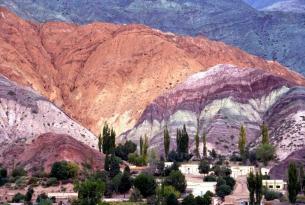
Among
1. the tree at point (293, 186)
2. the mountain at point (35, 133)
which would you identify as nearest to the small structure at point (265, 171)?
the mountain at point (35, 133)

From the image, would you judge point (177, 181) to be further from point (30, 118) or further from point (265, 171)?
point (30, 118)

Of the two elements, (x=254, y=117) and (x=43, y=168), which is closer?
(x=43, y=168)

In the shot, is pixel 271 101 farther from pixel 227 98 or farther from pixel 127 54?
pixel 127 54

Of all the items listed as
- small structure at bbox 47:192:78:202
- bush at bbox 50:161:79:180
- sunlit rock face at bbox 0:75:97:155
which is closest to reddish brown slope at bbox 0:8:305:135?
sunlit rock face at bbox 0:75:97:155

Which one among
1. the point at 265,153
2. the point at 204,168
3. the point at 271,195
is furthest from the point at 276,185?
the point at 265,153

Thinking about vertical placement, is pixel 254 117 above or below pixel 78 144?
above

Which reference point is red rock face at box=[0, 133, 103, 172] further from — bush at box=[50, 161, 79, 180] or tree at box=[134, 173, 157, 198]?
tree at box=[134, 173, 157, 198]

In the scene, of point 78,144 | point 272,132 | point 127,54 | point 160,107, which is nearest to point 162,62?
point 127,54
